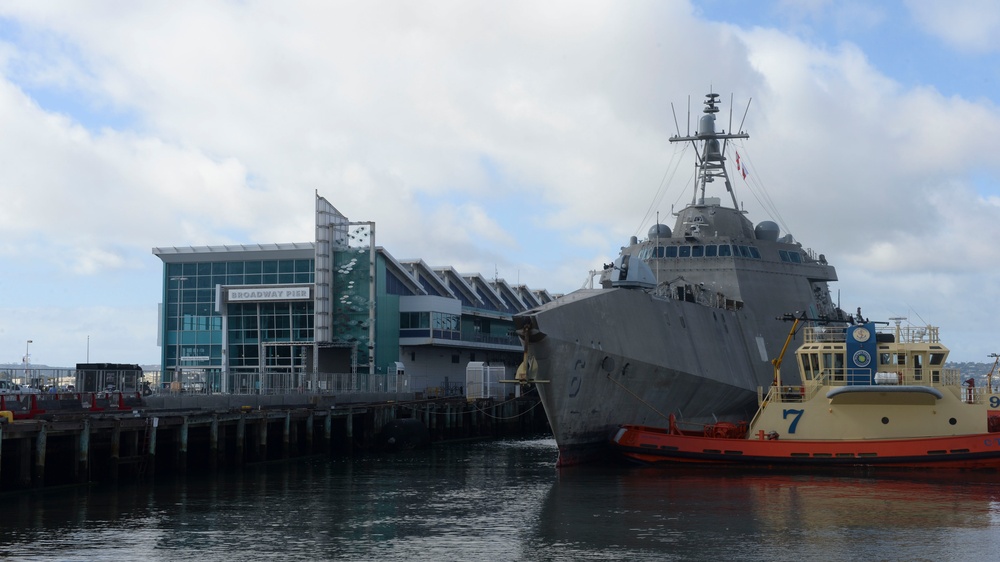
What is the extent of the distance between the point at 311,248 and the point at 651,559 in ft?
126

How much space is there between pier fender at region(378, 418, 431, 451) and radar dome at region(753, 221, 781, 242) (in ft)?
46.2

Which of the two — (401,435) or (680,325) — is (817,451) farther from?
(401,435)

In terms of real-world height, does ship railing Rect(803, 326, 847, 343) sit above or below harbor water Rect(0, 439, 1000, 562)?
above

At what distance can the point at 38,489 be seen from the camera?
78.4 feet

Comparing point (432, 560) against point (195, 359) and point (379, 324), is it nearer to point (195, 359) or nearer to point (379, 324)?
point (379, 324)

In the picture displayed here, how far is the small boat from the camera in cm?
2731

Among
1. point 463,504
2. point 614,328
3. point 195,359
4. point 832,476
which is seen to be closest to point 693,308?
point 614,328

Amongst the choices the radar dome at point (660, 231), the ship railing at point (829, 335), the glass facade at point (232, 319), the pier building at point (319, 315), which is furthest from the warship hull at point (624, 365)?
the glass facade at point (232, 319)

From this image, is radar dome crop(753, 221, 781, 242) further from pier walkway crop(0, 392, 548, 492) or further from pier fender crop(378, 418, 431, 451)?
pier fender crop(378, 418, 431, 451)

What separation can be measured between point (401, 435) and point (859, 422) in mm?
16503

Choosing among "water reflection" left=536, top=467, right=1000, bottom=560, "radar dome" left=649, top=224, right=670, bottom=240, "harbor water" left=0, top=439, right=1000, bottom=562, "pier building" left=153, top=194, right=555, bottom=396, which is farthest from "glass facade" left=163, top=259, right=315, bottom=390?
"water reflection" left=536, top=467, right=1000, bottom=560

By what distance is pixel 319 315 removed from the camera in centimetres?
4975

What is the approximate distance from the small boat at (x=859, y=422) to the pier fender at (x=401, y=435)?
37.7 ft

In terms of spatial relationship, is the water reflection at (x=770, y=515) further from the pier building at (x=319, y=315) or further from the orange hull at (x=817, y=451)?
the pier building at (x=319, y=315)
